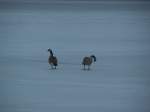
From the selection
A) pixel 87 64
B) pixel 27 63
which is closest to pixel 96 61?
pixel 87 64

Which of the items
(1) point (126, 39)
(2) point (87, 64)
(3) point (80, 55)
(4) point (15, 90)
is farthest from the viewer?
(1) point (126, 39)

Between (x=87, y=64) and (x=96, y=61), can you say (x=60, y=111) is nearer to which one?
(x=87, y=64)

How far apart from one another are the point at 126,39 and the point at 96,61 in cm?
95

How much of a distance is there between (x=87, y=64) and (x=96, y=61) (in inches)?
7.0

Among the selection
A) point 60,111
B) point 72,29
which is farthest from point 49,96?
point 72,29

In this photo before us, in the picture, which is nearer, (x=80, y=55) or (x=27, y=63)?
(x=27, y=63)

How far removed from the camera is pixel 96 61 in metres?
2.40

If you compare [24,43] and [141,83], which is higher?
[24,43]

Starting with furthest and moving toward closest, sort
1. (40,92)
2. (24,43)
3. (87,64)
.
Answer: (24,43)
(87,64)
(40,92)

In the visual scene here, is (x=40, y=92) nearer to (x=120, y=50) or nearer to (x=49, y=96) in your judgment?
(x=49, y=96)

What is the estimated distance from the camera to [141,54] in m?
2.42

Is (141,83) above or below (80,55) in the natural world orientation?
below

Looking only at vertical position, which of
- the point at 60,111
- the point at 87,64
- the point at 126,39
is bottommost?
the point at 60,111

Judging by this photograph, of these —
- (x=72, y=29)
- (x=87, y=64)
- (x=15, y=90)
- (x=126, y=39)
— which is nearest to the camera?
(x=15, y=90)
